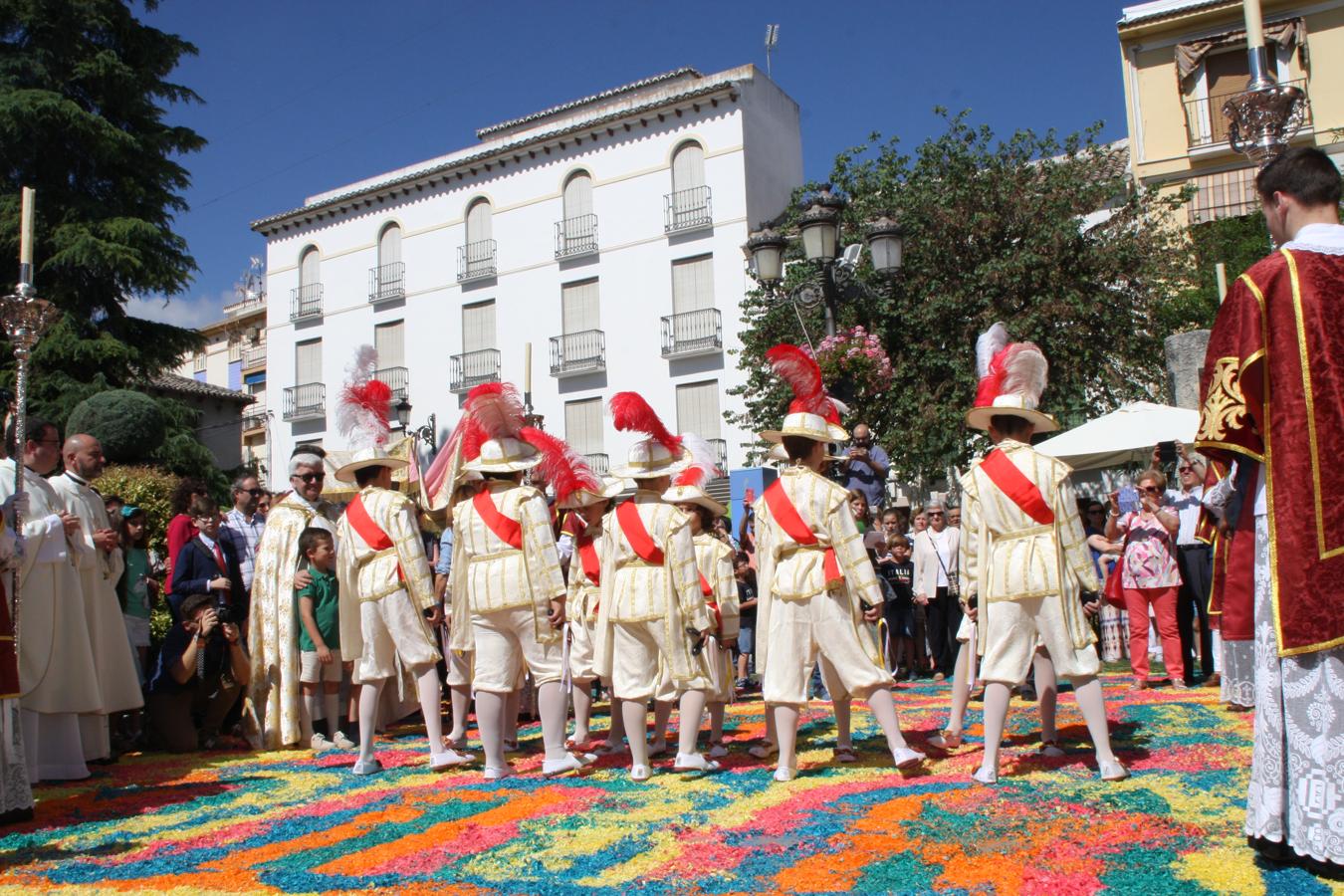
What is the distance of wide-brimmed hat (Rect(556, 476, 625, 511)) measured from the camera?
7.56m

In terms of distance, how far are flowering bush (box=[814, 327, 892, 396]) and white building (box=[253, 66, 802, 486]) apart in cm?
1623

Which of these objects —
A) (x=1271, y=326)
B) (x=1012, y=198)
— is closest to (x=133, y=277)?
(x=1012, y=198)

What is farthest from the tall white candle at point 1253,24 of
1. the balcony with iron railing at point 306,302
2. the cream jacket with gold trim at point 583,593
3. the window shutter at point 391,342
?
the balcony with iron railing at point 306,302

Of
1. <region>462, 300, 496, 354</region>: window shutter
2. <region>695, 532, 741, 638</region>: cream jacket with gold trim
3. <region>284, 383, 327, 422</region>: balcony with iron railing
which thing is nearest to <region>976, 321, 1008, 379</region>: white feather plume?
<region>695, 532, 741, 638</region>: cream jacket with gold trim

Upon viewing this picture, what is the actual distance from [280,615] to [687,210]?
23.3 metres

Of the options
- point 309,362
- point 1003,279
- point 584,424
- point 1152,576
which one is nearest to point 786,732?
point 1152,576

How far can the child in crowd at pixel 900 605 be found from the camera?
480 inches

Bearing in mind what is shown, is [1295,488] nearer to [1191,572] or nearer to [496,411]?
[496,411]

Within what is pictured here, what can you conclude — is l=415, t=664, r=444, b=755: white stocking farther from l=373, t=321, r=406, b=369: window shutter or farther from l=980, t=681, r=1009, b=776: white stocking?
l=373, t=321, r=406, b=369: window shutter

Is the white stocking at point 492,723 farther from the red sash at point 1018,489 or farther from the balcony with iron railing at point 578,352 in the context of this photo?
the balcony with iron railing at point 578,352

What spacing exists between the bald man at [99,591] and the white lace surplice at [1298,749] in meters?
6.67

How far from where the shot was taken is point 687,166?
1196 inches

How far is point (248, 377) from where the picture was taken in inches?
1839

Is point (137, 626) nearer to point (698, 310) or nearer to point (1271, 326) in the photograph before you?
point (1271, 326)
